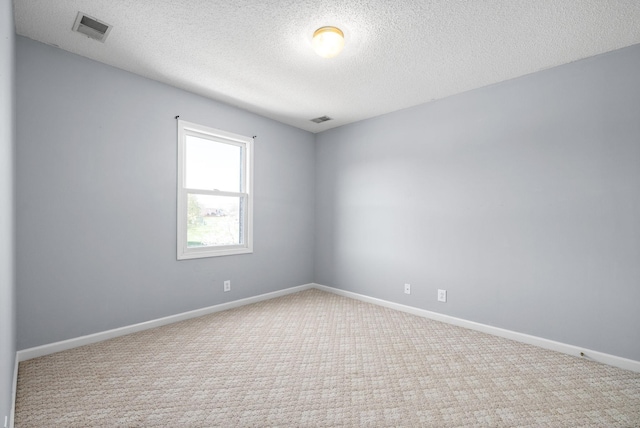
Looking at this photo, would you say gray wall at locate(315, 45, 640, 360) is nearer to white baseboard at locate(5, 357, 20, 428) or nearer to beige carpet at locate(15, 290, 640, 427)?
beige carpet at locate(15, 290, 640, 427)

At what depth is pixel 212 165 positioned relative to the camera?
11.9ft

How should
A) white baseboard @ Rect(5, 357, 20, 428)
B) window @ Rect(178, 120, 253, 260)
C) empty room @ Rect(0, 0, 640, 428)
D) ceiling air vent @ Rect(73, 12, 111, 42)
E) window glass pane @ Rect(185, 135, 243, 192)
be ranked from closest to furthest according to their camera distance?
white baseboard @ Rect(5, 357, 20, 428)
empty room @ Rect(0, 0, 640, 428)
ceiling air vent @ Rect(73, 12, 111, 42)
window @ Rect(178, 120, 253, 260)
window glass pane @ Rect(185, 135, 243, 192)

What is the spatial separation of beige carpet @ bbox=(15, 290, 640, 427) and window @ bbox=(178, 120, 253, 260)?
100 centimetres

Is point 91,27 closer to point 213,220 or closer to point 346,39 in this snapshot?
point 346,39

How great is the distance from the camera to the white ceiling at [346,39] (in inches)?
77.9

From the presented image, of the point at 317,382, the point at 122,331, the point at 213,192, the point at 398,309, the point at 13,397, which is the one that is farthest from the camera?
the point at 398,309

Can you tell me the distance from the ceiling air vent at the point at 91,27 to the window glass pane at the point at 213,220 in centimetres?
162

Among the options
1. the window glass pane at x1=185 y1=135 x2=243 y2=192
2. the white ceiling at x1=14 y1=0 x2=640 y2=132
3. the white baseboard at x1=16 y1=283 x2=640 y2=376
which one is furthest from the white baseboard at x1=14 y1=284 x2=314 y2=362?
the white ceiling at x1=14 y1=0 x2=640 y2=132

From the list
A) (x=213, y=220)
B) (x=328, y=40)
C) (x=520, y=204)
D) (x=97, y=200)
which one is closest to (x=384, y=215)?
(x=520, y=204)

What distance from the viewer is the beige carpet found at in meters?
1.74

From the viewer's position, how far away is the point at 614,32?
2.19 metres

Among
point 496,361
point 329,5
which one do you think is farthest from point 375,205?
point 329,5

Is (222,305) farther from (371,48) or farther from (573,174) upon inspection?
(573,174)

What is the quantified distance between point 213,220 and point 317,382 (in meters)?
2.32
